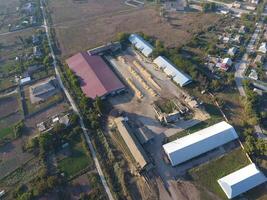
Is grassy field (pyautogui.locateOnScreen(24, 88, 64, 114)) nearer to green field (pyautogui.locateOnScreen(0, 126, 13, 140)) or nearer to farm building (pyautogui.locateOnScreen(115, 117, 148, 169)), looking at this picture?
green field (pyautogui.locateOnScreen(0, 126, 13, 140))

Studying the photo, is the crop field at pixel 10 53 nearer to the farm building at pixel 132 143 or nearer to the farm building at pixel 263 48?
the farm building at pixel 132 143

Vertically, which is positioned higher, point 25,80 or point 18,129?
point 25,80

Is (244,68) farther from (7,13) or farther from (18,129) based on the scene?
(7,13)

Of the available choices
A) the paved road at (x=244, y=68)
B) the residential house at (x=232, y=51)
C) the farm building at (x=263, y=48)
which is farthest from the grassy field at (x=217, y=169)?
the farm building at (x=263, y=48)

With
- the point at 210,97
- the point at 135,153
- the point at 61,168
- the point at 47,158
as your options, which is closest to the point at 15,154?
the point at 47,158

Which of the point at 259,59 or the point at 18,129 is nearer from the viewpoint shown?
the point at 18,129

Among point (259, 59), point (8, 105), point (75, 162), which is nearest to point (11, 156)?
point (75, 162)
